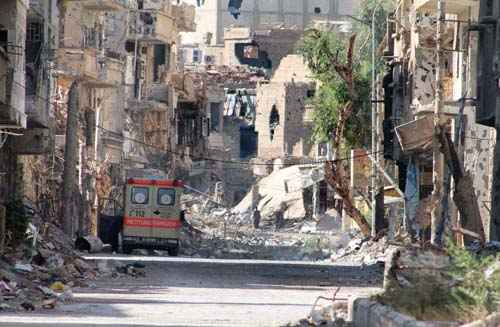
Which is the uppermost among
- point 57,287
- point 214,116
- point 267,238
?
point 57,287

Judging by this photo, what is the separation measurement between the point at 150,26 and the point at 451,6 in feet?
142

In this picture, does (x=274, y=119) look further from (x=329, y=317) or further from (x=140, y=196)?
(x=329, y=317)

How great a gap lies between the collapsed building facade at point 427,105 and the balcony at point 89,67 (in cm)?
1036

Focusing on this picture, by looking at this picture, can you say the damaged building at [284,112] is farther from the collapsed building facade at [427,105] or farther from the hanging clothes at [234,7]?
the collapsed building facade at [427,105]

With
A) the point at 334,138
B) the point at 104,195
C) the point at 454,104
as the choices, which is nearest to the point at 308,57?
the point at 334,138

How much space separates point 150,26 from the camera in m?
95.0

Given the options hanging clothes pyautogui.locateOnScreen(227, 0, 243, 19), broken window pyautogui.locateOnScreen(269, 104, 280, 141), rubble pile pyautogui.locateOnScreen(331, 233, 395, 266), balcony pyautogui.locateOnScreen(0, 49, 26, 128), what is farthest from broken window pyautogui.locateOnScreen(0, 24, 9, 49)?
hanging clothes pyautogui.locateOnScreen(227, 0, 243, 19)

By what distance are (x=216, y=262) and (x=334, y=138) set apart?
60.9 feet

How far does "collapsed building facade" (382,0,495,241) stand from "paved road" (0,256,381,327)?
394cm

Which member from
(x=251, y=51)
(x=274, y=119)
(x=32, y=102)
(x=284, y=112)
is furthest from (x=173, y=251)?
(x=251, y=51)

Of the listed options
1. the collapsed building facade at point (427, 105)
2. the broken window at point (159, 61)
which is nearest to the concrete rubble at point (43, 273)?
the collapsed building facade at point (427, 105)

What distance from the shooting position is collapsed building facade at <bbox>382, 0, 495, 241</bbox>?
50.6 meters

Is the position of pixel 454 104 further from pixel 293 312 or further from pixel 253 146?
pixel 253 146

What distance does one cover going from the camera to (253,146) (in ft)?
418
